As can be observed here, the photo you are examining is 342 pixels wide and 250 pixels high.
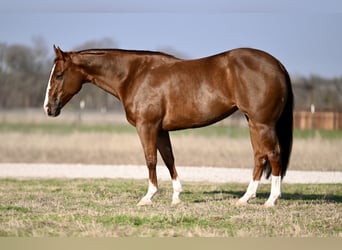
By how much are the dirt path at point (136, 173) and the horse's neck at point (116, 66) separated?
4.05 metres

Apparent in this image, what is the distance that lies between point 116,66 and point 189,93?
1141 mm

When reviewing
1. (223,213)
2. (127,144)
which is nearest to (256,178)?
A: (223,213)

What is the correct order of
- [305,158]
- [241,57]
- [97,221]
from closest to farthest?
1. [97,221]
2. [241,57]
3. [305,158]

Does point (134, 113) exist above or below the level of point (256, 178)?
above

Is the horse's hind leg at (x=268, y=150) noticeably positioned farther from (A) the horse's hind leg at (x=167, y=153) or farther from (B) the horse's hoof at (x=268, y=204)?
(A) the horse's hind leg at (x=167, y=153)

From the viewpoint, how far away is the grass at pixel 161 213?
259 inches

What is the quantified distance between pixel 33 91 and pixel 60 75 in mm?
16828

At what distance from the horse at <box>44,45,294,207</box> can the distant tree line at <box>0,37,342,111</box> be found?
10487 millimetres

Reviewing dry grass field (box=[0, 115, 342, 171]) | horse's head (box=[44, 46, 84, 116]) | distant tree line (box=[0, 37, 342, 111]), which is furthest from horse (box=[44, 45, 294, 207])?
distant tree line (box=[0, 37, 342, 111])

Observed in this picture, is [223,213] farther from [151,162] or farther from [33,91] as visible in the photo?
[33,91]

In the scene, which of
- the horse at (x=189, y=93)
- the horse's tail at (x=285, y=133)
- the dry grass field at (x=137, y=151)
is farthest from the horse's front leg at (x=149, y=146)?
the dry grass field at (x=137, y=151)

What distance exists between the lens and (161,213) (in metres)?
7.59

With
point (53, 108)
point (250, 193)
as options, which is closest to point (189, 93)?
point (250, 193)

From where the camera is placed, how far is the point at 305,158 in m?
15.4
